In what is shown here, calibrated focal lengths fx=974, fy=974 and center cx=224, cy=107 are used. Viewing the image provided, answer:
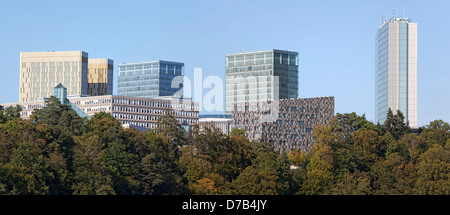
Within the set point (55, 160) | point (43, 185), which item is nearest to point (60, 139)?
point (55, 160)

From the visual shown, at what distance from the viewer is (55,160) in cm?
18312
